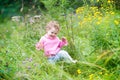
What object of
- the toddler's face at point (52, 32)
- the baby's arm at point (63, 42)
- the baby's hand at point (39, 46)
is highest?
the toddler's face at point (52, 32)

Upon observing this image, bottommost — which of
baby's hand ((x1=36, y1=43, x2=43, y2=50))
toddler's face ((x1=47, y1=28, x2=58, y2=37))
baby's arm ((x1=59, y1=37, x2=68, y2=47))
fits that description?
A: baby's hand ((x1=36, y1=43, x2=43, y2=50))

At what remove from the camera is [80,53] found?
6.35m

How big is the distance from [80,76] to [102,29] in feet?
2.98

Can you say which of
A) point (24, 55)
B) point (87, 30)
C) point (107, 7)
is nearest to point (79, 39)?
point (87, 30)

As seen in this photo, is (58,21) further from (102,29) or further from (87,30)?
(102,29)

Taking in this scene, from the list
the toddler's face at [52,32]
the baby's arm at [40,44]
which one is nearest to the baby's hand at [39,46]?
the baby's arm at [40,44]

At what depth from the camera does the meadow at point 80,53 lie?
551 cm

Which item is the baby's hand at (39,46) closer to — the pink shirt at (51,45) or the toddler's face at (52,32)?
the pink shirt at (51,45)

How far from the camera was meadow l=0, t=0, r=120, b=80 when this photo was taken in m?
5.51

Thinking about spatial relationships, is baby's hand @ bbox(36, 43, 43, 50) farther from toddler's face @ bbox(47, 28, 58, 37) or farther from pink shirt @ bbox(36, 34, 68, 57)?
Result: toddler's face @ bbox(47, 28, 58, 37)

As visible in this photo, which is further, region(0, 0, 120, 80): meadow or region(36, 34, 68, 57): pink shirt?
region(36, 34, 68, 57): pink shirt

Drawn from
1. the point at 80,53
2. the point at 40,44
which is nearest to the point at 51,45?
the point at 40,44

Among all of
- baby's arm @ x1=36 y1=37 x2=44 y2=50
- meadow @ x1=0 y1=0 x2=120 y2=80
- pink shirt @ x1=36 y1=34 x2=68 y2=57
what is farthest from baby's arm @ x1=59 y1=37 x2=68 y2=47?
baby's arm @ x1=36 y1=37 x2=44 y2=50

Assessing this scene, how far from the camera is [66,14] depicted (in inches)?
263
